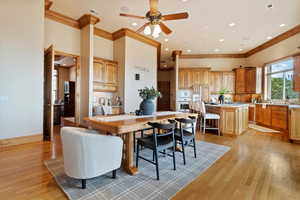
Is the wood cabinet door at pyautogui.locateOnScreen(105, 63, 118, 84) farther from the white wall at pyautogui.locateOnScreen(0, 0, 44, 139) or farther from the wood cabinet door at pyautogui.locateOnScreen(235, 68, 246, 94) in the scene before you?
the wood cabinet door at pyautogui.locateOnScreen(235, 68, 246, 94)

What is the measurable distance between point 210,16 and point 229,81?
167 inches

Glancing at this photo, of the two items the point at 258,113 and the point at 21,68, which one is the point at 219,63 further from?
the point at 21,68

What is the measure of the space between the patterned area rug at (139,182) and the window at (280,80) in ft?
16.7

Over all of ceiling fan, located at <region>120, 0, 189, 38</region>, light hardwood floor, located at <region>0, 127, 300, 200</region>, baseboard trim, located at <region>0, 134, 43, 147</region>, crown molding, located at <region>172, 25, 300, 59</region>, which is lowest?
light hardwood floor, located at <region>0, 127, 300, 200</region>

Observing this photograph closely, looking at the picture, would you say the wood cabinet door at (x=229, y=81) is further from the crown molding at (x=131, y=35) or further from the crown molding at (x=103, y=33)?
the crown molding at (x=103, y=33)

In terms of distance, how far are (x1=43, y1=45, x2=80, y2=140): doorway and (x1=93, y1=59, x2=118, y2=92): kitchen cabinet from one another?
592 millimetres

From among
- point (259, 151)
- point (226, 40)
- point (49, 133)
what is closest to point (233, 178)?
point (259, 151)

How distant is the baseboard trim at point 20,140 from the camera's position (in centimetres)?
324

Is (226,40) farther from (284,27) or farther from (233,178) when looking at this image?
(233,178)

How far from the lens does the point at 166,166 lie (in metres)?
2.53

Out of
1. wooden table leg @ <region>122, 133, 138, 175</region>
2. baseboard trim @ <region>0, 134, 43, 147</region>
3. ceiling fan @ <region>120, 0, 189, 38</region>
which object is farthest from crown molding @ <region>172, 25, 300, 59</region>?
baseboard trim @ <region>0, 134, 43, 147</region>

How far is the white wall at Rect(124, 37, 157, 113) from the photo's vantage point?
5438 mm

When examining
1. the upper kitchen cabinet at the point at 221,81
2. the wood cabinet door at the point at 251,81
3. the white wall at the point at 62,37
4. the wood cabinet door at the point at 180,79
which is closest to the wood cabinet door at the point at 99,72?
the white wall at the point at 62,37

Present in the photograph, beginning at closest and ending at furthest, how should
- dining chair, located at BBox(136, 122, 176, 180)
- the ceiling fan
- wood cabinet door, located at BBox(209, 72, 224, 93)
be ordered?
1. dining chair, located at BBox(136, 122, 176, 180)
2. the ceiling fan
3. wood cabinet door, located at BBox(209, 72, 224, 93)
